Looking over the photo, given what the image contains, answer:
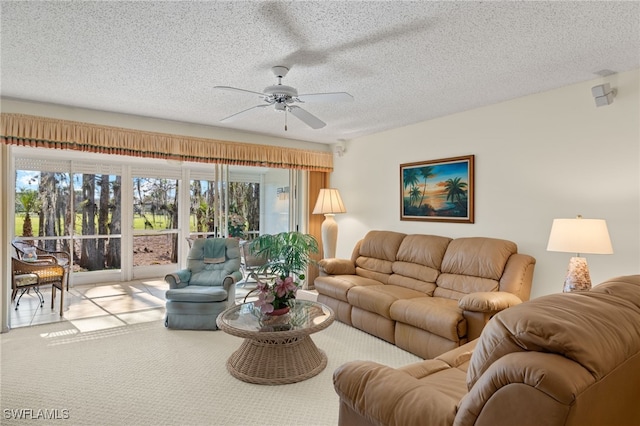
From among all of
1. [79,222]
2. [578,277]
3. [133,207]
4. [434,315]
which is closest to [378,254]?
[434,315]

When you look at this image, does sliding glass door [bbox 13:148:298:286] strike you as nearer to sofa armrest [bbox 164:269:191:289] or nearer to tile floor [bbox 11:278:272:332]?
tile floor [bbox 11:278:272:332]

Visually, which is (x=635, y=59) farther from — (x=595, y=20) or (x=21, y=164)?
(x=21, y=164)

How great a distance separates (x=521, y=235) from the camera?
3.50m

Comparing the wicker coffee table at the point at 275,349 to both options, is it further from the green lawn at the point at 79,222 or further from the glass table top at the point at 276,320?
the green lawn at the point at 79,222

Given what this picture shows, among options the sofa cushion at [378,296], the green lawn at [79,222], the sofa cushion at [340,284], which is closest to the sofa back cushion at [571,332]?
the sofa cushion at [378,296]

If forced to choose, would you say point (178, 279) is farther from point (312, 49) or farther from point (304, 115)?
point (312, 49)

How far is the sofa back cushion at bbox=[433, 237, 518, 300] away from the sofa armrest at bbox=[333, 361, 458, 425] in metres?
2.16

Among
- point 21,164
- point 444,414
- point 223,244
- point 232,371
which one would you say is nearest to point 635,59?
point 444,414

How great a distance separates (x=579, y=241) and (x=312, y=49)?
7.76 feet

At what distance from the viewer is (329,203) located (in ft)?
17.2

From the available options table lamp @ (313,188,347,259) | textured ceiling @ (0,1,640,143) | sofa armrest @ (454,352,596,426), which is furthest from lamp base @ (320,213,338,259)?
sofa armrest @ (454,352,596,426)

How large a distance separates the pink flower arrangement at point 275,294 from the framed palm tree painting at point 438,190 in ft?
7.03

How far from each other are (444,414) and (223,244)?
3779mm

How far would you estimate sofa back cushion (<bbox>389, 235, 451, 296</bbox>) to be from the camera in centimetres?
389
